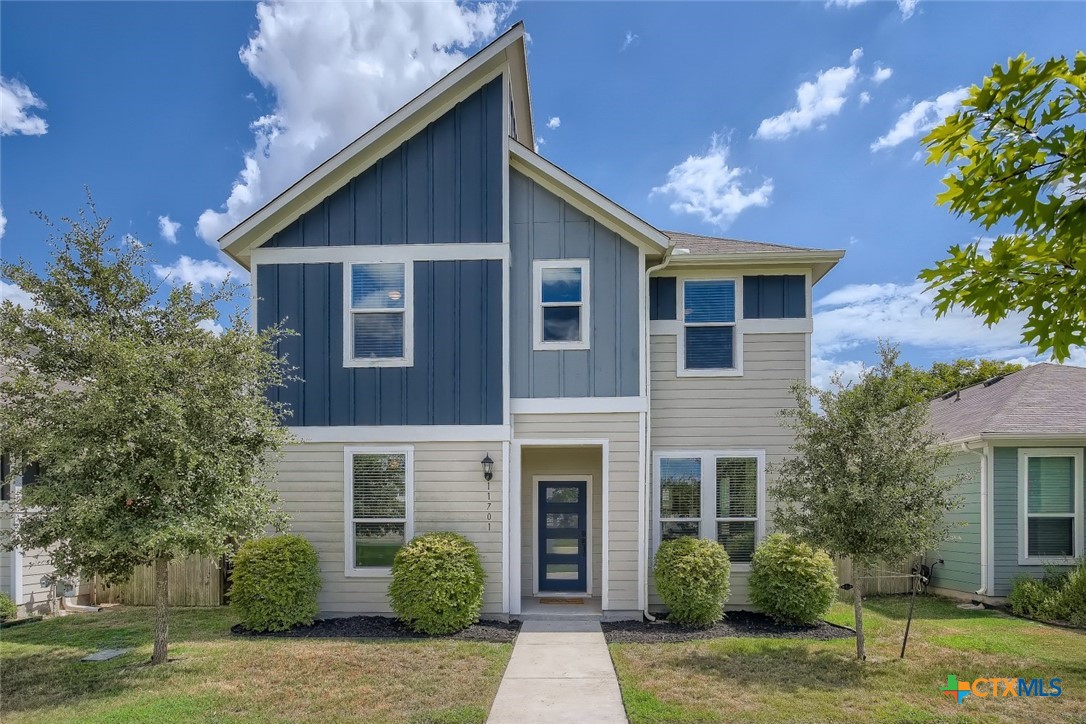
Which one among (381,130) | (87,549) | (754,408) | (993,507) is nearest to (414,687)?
(87,549)

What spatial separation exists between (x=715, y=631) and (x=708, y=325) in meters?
4.75

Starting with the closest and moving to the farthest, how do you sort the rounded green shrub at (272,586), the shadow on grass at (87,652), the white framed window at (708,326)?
the shadow on grass at (87,652), the rounded green shrub at (272,586), the white framed window at (708,326)

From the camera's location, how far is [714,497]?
10.0 m

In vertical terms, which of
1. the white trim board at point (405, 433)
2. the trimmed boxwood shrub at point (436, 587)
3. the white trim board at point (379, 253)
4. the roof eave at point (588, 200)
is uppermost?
the roof eave at point (588, 200)

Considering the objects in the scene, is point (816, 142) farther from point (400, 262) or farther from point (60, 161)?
point (60, 161)

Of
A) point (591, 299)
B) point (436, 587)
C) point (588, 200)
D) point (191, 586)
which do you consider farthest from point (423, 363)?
point (191, 586)

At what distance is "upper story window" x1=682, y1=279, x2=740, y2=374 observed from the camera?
10250mm

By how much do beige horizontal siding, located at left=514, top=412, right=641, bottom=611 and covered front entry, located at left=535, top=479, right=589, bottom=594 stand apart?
5.53 feet

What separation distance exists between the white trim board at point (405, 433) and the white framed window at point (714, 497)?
291cm

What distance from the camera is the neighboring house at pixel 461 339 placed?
930 centimetres

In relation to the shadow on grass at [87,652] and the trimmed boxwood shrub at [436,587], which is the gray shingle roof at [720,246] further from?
the shadow on grass at [87,652]

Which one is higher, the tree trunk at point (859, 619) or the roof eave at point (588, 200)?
the roof eave at point (588, 200)

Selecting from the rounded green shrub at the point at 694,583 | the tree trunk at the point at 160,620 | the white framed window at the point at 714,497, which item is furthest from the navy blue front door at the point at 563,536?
the tree trunk at the point at 160,620

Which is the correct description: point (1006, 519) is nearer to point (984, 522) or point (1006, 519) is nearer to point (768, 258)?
point (984, 522)
